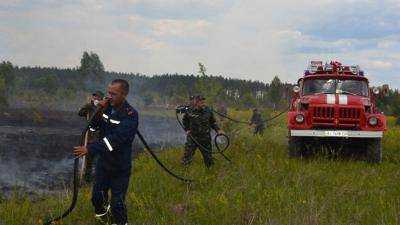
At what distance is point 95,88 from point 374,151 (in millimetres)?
128742

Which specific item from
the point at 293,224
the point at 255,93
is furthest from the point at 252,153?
the point at 255,93

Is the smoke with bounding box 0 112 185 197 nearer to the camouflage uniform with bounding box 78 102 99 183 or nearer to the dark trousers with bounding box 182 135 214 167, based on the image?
the camouflage uniform with bounding box 78 102 99 183

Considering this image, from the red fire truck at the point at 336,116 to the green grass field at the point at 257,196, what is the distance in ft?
1.87

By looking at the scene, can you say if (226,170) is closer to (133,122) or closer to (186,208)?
(186,208)

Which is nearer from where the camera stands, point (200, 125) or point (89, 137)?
point (200, 125)

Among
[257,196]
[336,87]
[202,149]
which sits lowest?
[257,196]

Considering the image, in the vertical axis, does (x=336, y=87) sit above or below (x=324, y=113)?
above

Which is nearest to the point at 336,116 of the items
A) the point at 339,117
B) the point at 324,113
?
the point at 339,117

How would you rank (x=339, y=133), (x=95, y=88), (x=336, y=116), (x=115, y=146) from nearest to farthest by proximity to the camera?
(x=115, y=146) → (x=339, y=133) → (x=336, y=116) → (x=95, y=88)

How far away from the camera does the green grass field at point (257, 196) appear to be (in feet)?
24.4

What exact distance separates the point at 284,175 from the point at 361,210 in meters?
2.97

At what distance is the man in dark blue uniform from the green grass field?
0.72 metres

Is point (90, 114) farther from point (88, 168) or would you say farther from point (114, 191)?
point (114, 191)

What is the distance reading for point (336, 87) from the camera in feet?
44.1
